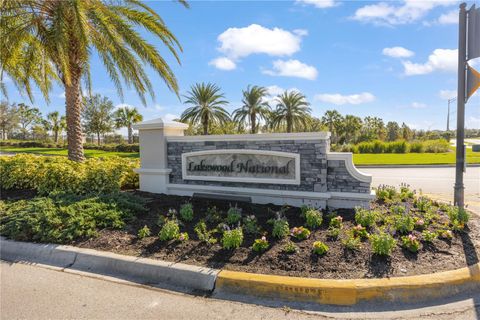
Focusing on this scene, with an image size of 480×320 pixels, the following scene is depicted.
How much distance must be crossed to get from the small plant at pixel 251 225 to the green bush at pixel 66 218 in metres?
2.04

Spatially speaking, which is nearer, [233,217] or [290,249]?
[290,249]

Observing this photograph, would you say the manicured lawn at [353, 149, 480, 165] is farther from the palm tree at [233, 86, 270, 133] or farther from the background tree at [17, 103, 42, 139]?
the background tree at [17, 103, 42, 139]

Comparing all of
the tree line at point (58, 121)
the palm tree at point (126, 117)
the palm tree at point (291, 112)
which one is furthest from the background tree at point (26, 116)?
the palm tree at point (291, 112)

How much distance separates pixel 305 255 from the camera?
3.85m

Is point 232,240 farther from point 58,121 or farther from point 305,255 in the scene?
point 58,121

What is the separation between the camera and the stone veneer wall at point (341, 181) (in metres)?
5.49

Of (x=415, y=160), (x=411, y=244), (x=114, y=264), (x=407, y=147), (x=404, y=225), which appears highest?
(x=407, y=147)

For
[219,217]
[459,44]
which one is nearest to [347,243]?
[219,217]

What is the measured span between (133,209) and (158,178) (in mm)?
1578

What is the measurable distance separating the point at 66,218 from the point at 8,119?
203ft

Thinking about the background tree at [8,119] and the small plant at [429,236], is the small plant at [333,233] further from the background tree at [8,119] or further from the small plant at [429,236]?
the background tree at [8,119]

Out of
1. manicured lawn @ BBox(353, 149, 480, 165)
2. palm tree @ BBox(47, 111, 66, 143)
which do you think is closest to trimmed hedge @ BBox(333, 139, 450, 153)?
manicured lawn @ BBox(353, 149, 480, 165)

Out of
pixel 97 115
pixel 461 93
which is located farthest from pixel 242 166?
pixel 97 115

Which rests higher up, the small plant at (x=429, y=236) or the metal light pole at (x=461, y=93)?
the metal light pole at (x=461, y=93)
